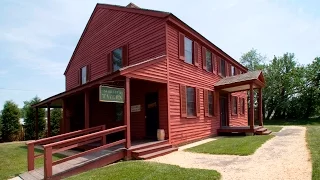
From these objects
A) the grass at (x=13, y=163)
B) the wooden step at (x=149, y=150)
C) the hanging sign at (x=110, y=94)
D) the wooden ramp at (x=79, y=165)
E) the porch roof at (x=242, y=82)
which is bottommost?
the grass at (x=13, y=163)

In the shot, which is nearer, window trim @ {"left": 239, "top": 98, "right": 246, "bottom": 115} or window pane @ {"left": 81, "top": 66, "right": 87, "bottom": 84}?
window pane @ {"left": 81, "top": 66, "right": 87, "bottom": 84}

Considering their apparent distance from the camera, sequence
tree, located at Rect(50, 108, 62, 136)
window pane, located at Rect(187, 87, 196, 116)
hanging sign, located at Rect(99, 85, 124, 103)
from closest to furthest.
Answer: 1. hanging sign, located at Rect(99, 85, 124, 103)
2. window pane, located at Rect(187, 87, 196, 116)
3. tree, located at Rect(50, 108, 62, 136)

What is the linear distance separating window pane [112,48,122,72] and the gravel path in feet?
19.8

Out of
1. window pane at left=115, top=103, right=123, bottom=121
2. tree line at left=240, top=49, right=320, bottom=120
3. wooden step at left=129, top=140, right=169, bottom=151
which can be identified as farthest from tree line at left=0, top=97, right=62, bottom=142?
tree line at left=240, top=49, right=320, bottom=120

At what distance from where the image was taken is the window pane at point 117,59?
13245mm

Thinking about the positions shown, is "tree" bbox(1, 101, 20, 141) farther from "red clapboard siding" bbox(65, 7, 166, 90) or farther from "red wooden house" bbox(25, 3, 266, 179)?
"red wooden house" bbox(25, 3, 266, 179)

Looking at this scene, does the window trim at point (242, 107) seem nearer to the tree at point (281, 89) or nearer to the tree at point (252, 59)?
the tree at point (281, 89)

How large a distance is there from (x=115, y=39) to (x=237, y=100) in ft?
33.2

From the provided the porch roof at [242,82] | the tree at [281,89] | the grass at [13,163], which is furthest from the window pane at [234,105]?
the tree at [281,89]

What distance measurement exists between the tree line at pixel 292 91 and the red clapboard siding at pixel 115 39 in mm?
25722

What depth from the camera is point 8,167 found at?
9.01 m

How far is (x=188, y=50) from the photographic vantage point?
12445mm

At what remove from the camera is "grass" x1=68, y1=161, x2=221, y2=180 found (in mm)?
5645

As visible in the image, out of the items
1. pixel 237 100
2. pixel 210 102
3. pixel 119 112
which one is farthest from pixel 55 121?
pixel 237 100
